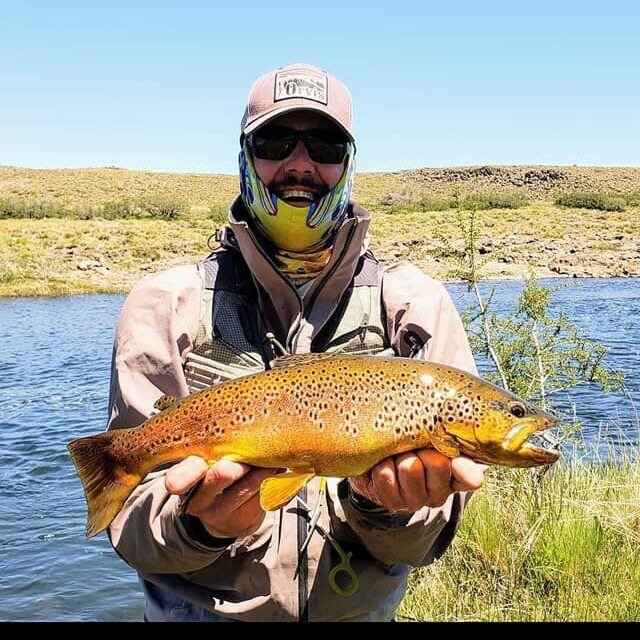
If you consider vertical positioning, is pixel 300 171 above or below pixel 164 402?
above

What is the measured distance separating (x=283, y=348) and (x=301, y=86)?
3.14ft

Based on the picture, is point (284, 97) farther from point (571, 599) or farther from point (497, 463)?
point (571, 599)

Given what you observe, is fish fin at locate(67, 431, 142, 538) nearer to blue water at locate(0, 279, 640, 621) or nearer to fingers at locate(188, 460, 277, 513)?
fingers at locate(188, 460, 277, 513)

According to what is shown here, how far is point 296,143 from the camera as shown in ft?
10.2

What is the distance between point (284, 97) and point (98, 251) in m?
39.9

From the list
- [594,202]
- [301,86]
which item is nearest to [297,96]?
[301,86]

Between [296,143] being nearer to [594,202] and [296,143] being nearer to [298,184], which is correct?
[298,184]

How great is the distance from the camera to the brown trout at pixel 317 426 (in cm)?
256

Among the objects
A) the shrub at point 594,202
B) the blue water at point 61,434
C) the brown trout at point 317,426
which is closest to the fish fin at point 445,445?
the brown trout at point 317,426

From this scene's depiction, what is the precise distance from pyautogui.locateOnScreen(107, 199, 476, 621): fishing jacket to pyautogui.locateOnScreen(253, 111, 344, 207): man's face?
0.21m

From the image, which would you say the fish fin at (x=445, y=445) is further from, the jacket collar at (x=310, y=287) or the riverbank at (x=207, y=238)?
the riverbank at (x=207, y=238)

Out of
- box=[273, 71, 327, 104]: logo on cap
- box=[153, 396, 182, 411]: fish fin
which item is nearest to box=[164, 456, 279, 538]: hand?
box=[153, 396, 182, 411]: fish fin

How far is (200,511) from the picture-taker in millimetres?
2547

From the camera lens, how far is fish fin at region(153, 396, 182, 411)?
8.89 ft
